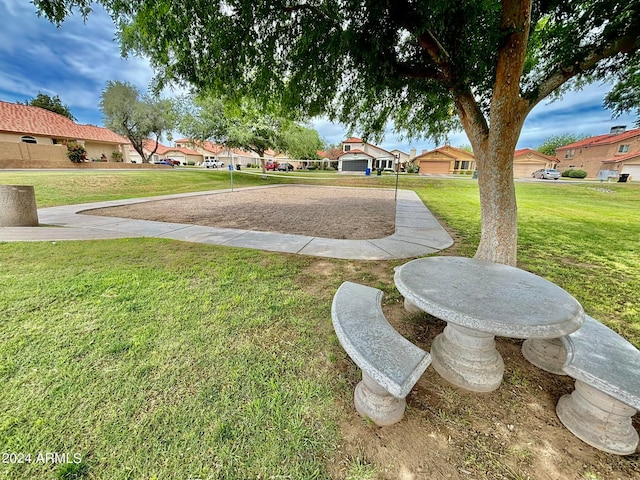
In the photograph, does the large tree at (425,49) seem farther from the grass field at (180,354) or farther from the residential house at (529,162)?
the residential house at (529,162)

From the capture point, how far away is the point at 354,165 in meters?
46.0

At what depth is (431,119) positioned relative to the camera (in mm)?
5531

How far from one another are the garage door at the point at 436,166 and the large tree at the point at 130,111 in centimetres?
3647

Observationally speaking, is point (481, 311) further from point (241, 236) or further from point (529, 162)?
point (529, 162)

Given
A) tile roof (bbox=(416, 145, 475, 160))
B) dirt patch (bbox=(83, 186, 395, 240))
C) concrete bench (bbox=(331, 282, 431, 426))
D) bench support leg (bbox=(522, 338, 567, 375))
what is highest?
tile roof (bbox=(416, 145, 475, 160))

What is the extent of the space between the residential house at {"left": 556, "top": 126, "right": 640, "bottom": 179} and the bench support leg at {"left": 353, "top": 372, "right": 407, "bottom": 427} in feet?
147

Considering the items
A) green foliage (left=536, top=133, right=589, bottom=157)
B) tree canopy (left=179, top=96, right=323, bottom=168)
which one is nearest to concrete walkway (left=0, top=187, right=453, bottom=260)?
tree canopy (left=179, top=96, right=323, bottom=168)

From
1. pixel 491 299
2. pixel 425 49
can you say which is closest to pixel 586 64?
pixel 425 49

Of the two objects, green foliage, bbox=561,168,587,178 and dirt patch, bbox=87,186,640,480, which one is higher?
green foliage, bbox=561,168,587,178

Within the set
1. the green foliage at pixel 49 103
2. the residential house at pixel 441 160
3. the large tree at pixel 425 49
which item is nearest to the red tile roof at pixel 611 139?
the residential house at pixel 441 160

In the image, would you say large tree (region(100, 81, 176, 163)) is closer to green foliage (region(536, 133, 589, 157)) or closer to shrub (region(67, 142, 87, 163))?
shrub (region(67, 142, 87, 163))

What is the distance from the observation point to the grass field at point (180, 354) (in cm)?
151

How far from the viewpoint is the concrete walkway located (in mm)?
5055

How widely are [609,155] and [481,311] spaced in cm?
5335
